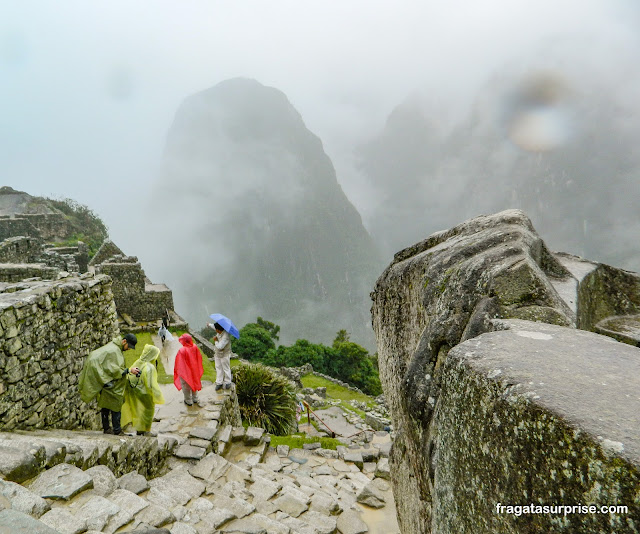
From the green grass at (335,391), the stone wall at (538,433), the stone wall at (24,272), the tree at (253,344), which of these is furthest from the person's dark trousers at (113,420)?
the tree at (253,344)

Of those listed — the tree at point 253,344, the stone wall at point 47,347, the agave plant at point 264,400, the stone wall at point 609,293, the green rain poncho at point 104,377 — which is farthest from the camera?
the tree at point 253,344

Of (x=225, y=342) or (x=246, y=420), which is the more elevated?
(x=225, y=342)

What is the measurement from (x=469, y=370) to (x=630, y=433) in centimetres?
73

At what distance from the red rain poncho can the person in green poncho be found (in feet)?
6.86

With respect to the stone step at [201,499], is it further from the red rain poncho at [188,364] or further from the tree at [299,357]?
the tree at [299,357]

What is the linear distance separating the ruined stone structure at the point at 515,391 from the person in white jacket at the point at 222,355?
18.5 ft

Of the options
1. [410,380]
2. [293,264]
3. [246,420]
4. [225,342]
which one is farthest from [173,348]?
[293,264]

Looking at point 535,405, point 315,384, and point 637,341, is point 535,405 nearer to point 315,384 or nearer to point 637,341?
point 637,341

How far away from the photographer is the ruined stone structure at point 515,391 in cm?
137

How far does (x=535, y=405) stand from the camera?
1.56 metres

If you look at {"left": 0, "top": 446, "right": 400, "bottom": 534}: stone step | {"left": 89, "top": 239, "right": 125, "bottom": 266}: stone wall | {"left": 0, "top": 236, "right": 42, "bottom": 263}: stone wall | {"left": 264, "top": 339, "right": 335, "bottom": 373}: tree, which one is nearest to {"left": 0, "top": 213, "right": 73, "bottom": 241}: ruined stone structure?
{"left": 89, "top": 239, "right": 125, "bottom": 266}: stone wall

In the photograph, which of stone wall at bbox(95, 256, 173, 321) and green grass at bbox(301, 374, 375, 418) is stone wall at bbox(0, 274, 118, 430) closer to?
stone wall at bbox(95, 256, 173, 321)

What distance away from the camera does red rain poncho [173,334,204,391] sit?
876 cm

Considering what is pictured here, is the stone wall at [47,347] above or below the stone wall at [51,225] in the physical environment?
below
